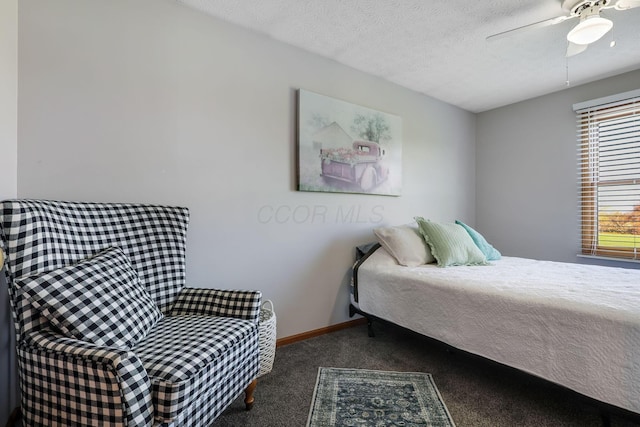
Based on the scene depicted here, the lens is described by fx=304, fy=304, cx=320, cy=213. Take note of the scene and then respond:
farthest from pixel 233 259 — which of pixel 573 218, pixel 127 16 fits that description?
pixel 573 218

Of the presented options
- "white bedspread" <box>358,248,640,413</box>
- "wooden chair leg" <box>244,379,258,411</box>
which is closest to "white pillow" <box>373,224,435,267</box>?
"white bedspread" <box>358,248,640,413</box>

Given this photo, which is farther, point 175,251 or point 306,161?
point 306,161

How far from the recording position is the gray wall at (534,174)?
3.11m

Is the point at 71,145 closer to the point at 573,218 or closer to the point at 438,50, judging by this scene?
the point at 438,50

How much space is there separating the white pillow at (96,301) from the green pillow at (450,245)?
80.0 inches

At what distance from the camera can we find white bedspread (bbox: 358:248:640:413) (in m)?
1.30

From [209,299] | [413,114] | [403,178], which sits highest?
[413,114]

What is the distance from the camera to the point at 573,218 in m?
3.11

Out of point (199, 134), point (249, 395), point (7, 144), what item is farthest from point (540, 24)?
point (7, 144)

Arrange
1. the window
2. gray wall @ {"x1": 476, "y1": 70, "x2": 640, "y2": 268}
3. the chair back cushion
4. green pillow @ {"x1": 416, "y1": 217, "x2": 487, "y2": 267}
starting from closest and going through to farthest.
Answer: the chair back cushion < green pillow @ {"x1": 416, "y1": 217, "x2": 487, "y2": 267} < the window < gray wall @ {"x1": 476, "y1": 70, "x2": 640, "y2": 268}

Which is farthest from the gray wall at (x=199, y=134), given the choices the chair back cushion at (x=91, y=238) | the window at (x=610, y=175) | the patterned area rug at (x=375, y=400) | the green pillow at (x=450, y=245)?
the window at (x=610, y=175)

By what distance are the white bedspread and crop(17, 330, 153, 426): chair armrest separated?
164 centimetres

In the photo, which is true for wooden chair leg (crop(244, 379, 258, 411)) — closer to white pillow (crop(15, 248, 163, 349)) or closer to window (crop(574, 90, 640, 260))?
white pillow (crop(15, 248, 163, 349))

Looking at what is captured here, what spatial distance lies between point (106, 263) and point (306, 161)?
4.97ft
